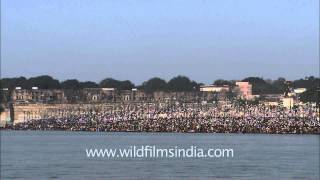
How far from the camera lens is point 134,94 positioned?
15988cm

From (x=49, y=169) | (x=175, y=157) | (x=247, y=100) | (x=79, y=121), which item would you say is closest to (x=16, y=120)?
(x=79, y=121)

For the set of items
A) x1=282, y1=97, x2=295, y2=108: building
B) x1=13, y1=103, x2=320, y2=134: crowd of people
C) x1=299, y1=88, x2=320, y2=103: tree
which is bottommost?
x1=13, y1=103, x2=320, y2=134: crowd of people

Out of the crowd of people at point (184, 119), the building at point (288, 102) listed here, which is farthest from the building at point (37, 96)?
the building at point (288, 102)

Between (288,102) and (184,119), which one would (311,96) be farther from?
(184,119)

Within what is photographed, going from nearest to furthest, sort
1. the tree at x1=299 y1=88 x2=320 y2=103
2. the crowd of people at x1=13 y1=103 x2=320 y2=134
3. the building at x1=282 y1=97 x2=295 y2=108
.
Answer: the tree at x1=299 y1=88 x2=320 y2=103
the crowd of people at x1=13 y1=103 x2=320 y2=134
the building at x1=282 y1=97 x2=295 y2=108

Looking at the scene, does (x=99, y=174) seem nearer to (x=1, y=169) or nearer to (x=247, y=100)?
(x=1, y=169)

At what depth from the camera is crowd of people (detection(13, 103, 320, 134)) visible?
134m

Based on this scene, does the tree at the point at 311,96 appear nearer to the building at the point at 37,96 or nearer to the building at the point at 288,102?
the building at the point at 288,102

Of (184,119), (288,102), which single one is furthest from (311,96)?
(184,119)

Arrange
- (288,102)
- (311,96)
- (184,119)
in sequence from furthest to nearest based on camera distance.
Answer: (184,119) → (288,102) → (311,96)

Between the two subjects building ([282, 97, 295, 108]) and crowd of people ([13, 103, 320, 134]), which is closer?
crowd of people ([13, 103, 320, 134])

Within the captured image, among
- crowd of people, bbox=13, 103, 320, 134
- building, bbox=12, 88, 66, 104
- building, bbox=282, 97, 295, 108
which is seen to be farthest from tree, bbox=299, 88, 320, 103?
building, bbox=12, 88, 66, 104

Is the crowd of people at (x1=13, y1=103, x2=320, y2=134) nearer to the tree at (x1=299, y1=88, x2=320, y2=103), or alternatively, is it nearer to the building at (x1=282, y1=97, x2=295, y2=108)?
the building at (x1=282, y1=97, x2=295, y2=108)

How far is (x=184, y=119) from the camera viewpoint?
147750 millimetres
